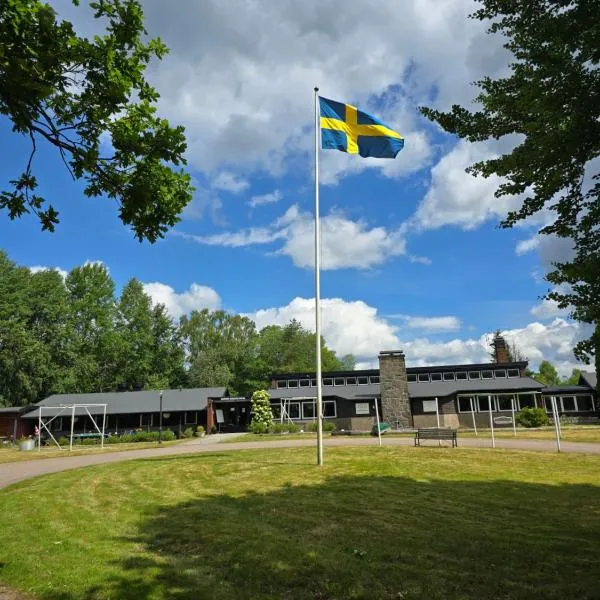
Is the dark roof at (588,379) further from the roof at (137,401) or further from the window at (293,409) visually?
the roof at (137,401)

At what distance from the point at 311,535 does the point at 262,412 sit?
3389cm

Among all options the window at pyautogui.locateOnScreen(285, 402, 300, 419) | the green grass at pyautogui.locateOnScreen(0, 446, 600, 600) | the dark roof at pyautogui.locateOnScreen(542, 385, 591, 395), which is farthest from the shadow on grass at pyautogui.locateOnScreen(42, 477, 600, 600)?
the dark roof at pyautogui.locateOnScreen(542, 385, 591, 395)

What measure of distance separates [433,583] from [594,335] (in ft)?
11.1

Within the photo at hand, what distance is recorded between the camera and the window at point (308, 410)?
4582cm

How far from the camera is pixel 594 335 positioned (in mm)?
5598

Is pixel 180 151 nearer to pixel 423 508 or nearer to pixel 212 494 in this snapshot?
pixel 423 508

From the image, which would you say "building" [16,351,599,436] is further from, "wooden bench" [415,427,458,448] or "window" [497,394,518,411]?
"wooden bench" [415,427,458,448]

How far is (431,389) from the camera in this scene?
43.4m

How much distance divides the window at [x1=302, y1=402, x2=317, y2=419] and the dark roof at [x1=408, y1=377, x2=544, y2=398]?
8866 millimetres

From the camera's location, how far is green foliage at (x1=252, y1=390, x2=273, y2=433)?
40.3 m

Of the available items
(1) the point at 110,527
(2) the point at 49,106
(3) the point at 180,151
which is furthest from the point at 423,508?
(2) the point at 49,106

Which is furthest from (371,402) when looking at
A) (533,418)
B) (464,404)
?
(533,418)

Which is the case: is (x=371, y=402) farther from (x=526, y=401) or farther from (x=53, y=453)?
(x=53, y=453)

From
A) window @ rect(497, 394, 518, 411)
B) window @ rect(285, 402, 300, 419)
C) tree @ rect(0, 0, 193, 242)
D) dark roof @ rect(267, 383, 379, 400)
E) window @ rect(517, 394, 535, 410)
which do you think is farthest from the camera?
window @ rect(285, 402, 300, 419)
